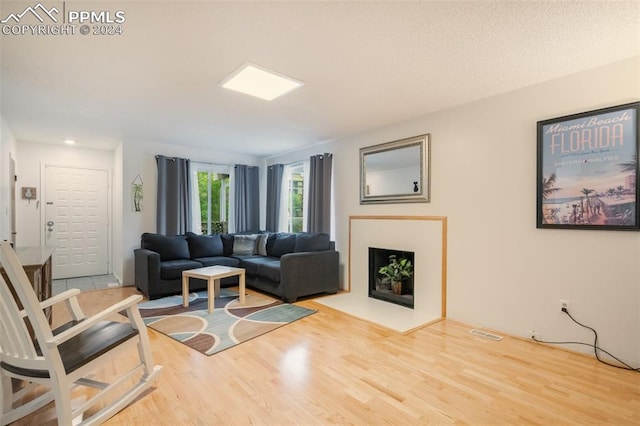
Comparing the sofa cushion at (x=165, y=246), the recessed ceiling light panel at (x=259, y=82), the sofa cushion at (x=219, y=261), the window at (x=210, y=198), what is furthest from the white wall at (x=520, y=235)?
the window at (x=210, y=198)

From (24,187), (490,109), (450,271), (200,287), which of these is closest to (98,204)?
(24,187)

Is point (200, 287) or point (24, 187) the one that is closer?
point (200, 287)

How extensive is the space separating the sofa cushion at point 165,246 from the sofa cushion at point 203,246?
165 millimetres

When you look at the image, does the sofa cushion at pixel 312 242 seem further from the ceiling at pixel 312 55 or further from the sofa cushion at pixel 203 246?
the ceiling at pixel 312 55

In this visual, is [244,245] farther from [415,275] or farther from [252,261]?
[415,275]

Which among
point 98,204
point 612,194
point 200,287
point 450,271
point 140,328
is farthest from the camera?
point 98,204

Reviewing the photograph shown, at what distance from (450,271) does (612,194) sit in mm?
1556

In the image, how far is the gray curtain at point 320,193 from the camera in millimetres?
4859

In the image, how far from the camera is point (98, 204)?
19.1ft

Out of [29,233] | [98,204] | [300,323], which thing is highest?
[98,204]

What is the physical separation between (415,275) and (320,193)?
198 centimetres

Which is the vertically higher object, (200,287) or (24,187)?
(24,187)

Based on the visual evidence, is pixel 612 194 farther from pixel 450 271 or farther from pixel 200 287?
pixel 200 287

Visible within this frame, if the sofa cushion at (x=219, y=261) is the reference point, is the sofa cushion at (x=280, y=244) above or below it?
above
